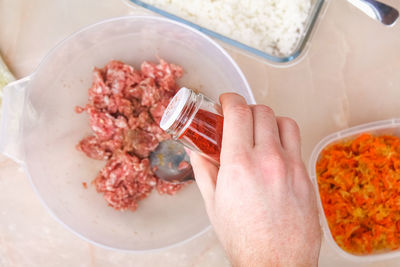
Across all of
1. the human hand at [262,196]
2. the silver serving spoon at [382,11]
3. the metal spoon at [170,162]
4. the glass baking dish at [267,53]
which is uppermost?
the silver serving spoon at [382,11]

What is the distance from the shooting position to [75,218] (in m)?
1.38

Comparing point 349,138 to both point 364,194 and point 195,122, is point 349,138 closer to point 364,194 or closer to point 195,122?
point 364,194

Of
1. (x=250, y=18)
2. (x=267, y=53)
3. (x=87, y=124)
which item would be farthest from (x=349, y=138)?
(x=87, y=124)

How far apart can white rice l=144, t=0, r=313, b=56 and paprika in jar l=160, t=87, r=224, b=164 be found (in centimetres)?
67

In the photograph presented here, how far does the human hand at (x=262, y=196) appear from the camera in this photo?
0.83m

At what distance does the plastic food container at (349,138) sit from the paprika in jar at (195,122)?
2.01 ft

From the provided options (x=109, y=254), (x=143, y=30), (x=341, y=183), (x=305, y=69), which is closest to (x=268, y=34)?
(x=305, y=69)

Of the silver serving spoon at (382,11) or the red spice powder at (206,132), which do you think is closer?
the red spice powder at (206,132)

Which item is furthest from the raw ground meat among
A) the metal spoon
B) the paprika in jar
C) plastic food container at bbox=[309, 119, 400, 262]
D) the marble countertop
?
plastic food container at bbox=[309, 119, 400, 262]

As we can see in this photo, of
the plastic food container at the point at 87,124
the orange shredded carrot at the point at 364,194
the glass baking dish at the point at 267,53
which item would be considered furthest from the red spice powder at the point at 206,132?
the orange shredded carrot at the point at 364,194

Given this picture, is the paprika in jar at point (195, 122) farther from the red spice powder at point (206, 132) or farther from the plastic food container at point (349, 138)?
the plastic food container at point (349, 138)

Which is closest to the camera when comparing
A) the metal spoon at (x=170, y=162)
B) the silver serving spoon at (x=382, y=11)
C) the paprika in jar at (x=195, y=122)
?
the paprika in jar at (x=195, y=122)

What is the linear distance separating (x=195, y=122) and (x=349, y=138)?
87 cm

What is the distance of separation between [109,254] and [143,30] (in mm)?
969
